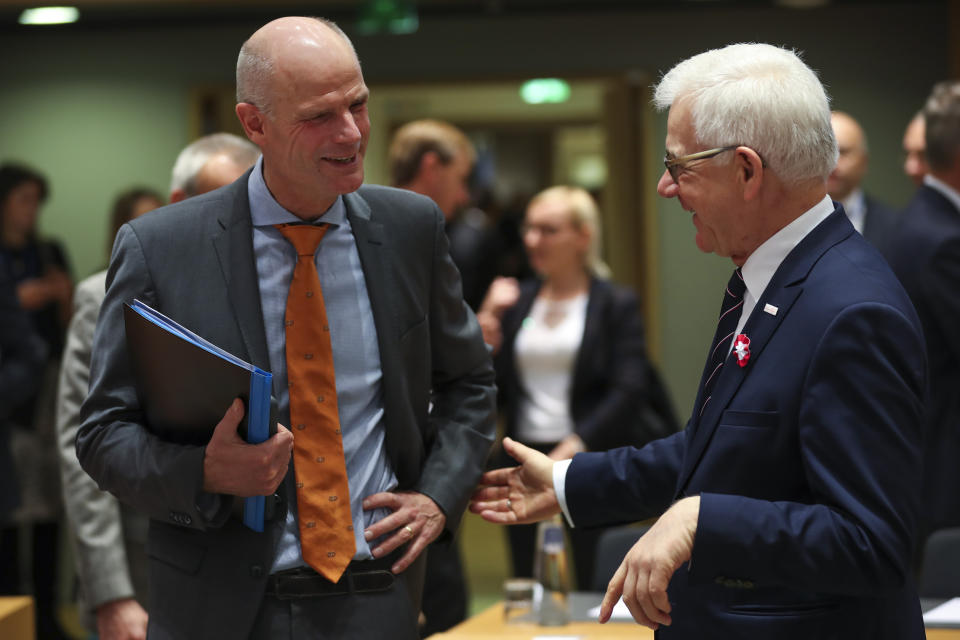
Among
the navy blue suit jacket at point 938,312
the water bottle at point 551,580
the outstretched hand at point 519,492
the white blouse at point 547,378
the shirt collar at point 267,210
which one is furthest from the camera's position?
the white blouse at point 547,378

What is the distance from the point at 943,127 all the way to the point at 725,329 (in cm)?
213

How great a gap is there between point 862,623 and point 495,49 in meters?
5.50

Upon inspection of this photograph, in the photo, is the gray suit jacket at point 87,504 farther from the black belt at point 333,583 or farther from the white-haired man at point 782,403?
the white-haired man at point 782,403

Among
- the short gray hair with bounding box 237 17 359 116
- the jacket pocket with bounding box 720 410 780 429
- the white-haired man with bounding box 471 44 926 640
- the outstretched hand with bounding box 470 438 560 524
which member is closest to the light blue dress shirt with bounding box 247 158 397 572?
the short gray hair with bounding box 237 17 359 116

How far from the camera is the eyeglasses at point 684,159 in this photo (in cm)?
183

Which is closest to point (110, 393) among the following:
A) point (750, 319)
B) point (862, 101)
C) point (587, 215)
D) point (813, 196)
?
point (750, 319)

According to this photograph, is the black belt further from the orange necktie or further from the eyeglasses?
the eyeglasses

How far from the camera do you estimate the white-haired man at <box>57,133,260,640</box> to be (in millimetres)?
2756

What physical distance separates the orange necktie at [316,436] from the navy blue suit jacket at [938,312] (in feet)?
7.03

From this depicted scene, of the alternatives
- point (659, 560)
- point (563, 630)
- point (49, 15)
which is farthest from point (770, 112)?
point (49, 15)

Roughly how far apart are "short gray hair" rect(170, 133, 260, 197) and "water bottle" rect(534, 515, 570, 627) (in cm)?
114

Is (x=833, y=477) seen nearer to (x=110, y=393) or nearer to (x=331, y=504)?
(x=331, y=504)

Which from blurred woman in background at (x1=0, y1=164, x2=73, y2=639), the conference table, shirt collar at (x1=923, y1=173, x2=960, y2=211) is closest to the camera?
the conference table

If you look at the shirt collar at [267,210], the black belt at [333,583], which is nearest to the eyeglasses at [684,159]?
the shirt collar at [267,210]
